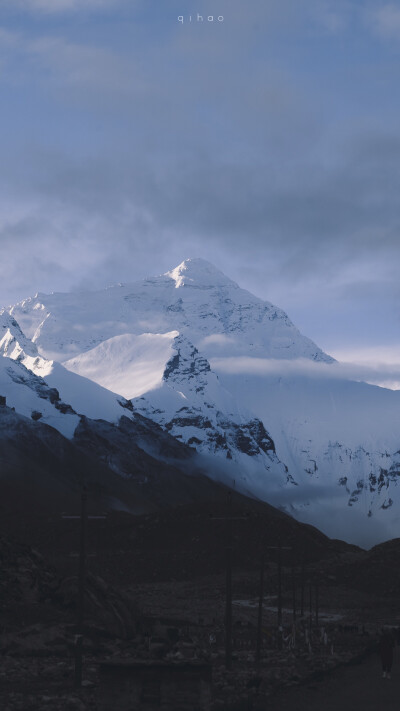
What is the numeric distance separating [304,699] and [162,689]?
9.34 m

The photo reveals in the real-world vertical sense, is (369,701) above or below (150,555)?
below

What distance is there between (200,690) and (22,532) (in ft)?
414

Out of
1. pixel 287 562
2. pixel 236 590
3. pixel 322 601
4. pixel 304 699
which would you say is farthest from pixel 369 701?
pixel 287 562

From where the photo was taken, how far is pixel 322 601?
342ft

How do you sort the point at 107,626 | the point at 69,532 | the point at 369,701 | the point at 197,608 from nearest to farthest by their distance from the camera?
the point at 369,701 < the point at 107,626 < the point at 197,608 < the point at 69,532

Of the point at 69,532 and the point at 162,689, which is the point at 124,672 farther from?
the point at 69,532

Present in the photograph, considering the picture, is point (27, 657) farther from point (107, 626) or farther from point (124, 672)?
point (124, 672)

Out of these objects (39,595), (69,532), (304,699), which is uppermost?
(69,532)

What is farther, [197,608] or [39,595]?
[197,608]

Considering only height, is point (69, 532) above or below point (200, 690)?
above

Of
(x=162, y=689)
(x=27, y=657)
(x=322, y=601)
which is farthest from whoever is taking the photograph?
(x=322, y=601)

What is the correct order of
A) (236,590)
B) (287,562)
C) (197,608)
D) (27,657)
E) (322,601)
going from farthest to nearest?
(287,562) < (236,590) < (322,601) < (197,608) < (27,657)

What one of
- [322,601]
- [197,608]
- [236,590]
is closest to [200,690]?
[197,608]

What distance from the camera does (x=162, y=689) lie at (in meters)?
30.6
